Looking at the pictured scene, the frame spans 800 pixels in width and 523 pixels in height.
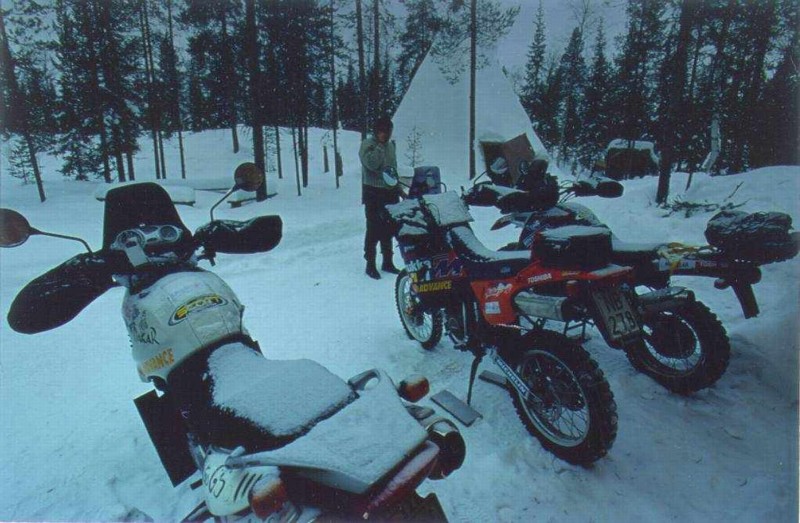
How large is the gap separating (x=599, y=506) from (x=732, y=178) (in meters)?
7.43

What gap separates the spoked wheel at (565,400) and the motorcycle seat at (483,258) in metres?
0.43

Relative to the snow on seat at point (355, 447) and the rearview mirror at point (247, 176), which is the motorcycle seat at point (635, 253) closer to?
the snow on seat at point (355, 447)

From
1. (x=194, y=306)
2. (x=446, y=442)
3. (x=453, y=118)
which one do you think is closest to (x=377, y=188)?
(x=194, y=306)

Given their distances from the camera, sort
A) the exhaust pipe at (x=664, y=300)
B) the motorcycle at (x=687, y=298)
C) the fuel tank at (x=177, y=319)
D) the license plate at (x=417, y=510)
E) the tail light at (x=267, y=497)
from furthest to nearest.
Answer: the exhaust pipe at (x=664, y=300) < the motorcycle at (x=687, y=298) < the fuel tank at (x=177, y=319) < the license plate at (x=417, y=510) < the tail light at (x=267, y=497)

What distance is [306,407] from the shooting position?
1162mm

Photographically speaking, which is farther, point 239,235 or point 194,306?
point 239,235

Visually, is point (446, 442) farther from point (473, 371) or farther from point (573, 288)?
point (473, 371)

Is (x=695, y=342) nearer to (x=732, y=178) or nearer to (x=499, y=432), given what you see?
(x=499, y=432)

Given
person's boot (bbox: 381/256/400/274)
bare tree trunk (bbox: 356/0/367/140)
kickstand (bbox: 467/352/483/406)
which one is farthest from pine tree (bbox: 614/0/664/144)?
kickstand (bbox: 467/352/483/406)

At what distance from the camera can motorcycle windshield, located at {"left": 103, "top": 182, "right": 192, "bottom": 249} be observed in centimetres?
202

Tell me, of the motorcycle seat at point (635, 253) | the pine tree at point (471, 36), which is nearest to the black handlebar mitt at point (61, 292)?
the motorcycle seat at point (635, 253)

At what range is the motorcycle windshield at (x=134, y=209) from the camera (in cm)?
202

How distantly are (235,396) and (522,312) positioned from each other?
166 centimetres

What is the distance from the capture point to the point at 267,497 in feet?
3.07
